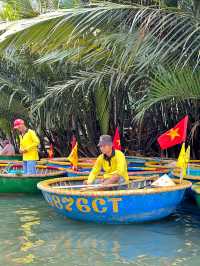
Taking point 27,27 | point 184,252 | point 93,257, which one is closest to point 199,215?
point 184,252

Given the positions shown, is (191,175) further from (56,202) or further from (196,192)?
(56,202)

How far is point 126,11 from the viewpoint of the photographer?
8227 mm

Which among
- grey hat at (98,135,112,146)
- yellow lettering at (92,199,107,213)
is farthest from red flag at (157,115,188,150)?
yellow lettering at (92,199,107,213)

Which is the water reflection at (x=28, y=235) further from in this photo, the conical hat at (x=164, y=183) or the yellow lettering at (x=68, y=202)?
the conical hat at (x=164, y=183)

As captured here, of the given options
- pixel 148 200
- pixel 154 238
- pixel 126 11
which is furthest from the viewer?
pixel 126 11

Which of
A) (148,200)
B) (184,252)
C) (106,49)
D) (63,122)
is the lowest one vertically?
(184,252)

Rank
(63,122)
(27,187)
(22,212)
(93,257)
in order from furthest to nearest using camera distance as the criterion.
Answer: (63,122) → (27,187) → (22,212) → (93,257)

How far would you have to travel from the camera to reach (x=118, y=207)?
7.37 metres

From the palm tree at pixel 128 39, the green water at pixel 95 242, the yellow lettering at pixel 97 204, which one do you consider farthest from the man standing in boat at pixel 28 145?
the yellow lettering at pixel 97 204

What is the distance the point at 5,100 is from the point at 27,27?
24.0 ft

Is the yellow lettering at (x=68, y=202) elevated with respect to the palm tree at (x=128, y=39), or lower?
lower

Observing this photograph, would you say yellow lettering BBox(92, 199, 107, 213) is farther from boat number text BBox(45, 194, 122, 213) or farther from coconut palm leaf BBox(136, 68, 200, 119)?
coconut palm leaf BBox(136, 68, 200, 119)

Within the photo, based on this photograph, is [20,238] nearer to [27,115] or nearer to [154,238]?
[154,238]

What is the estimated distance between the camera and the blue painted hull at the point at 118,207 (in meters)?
7.33
